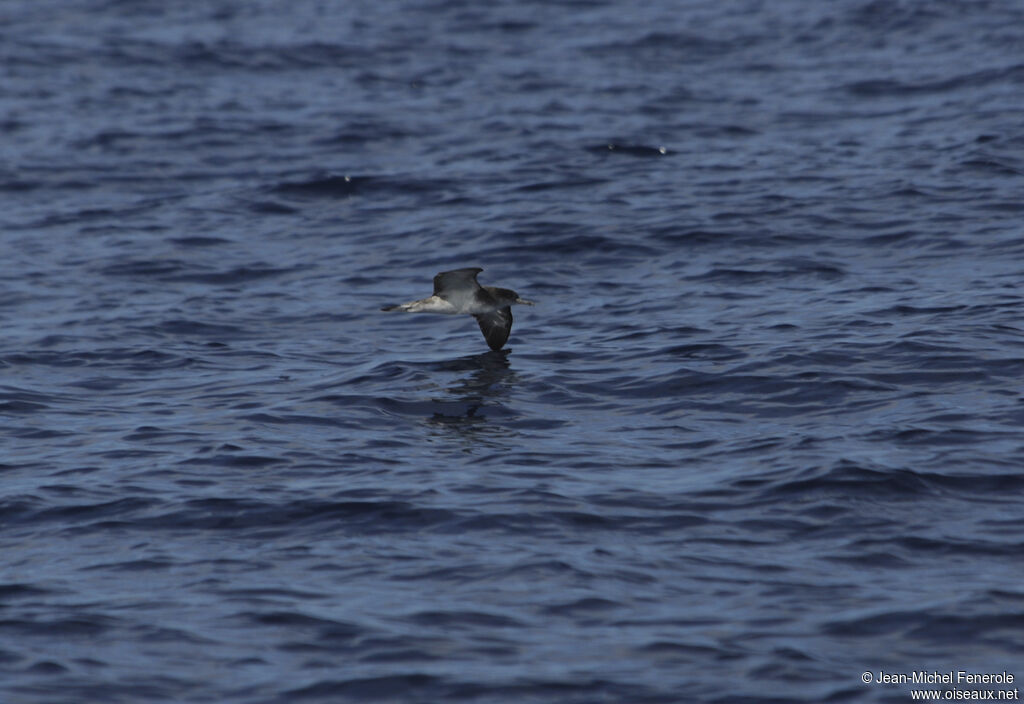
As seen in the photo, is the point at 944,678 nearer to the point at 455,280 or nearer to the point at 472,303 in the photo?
the point at 455,280

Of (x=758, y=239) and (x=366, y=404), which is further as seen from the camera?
(x=758, y=239)

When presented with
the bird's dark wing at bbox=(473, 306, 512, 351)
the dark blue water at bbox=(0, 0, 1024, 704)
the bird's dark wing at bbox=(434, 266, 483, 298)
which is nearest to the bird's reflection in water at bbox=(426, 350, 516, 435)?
the dark blue water at bbox=(0, 0, 1024, 704)

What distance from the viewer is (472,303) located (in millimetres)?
15719

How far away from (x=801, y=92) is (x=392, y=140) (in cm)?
841

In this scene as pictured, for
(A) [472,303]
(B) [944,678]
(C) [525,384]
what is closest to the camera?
(B) [944,678]

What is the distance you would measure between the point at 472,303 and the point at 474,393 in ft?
4.74

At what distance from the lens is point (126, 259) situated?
21266 mm

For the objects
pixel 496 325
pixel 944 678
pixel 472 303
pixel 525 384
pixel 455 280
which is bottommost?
pixel 944 678

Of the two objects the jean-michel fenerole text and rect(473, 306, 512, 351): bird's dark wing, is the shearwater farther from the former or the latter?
the jean-michel fenerole text

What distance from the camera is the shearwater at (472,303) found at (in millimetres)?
15173

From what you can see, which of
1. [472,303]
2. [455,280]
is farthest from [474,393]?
[472,303]

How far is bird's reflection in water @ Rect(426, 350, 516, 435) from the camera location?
13.8m

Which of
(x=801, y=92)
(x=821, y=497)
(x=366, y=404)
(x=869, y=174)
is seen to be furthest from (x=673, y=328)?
(x=801, y=92)

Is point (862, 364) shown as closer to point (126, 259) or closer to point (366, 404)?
point (366, 404)
